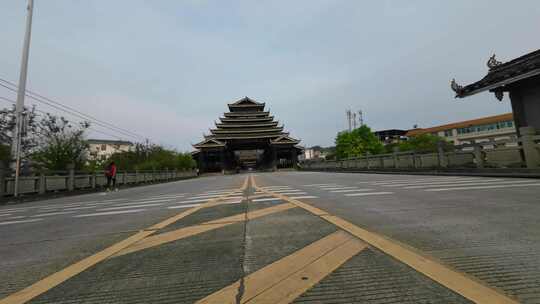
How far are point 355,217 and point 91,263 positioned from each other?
3.27 meters

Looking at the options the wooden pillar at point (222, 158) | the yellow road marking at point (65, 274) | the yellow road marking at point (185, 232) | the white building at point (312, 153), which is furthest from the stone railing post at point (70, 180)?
the white building at point (312, 153)

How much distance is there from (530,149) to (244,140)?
4877 centimetres

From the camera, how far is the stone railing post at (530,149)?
31.7 ft

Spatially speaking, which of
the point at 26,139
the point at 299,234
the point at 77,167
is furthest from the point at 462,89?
the point at 26,139

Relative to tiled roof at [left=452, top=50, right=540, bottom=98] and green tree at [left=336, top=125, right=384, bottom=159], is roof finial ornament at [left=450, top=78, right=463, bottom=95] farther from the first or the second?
green tree at [left=336, top=125, right=384, bottom=159]

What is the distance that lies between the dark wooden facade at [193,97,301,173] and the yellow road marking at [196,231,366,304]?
4961 cm

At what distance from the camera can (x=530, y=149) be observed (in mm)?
9797

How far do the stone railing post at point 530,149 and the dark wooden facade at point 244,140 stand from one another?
1680 inches

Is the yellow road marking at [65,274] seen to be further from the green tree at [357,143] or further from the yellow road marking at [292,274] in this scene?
the green tree at [357,143]

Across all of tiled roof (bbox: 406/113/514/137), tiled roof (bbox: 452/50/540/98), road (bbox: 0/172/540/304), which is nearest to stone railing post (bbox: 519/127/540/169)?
tiled roof (bbox: 452/50/540/98)

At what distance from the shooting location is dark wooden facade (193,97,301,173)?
5250cm

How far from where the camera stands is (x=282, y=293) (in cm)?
155

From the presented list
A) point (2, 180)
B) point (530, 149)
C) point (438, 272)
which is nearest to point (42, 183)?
point (2, 180)

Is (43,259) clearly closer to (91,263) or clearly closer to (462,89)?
(91,263)
